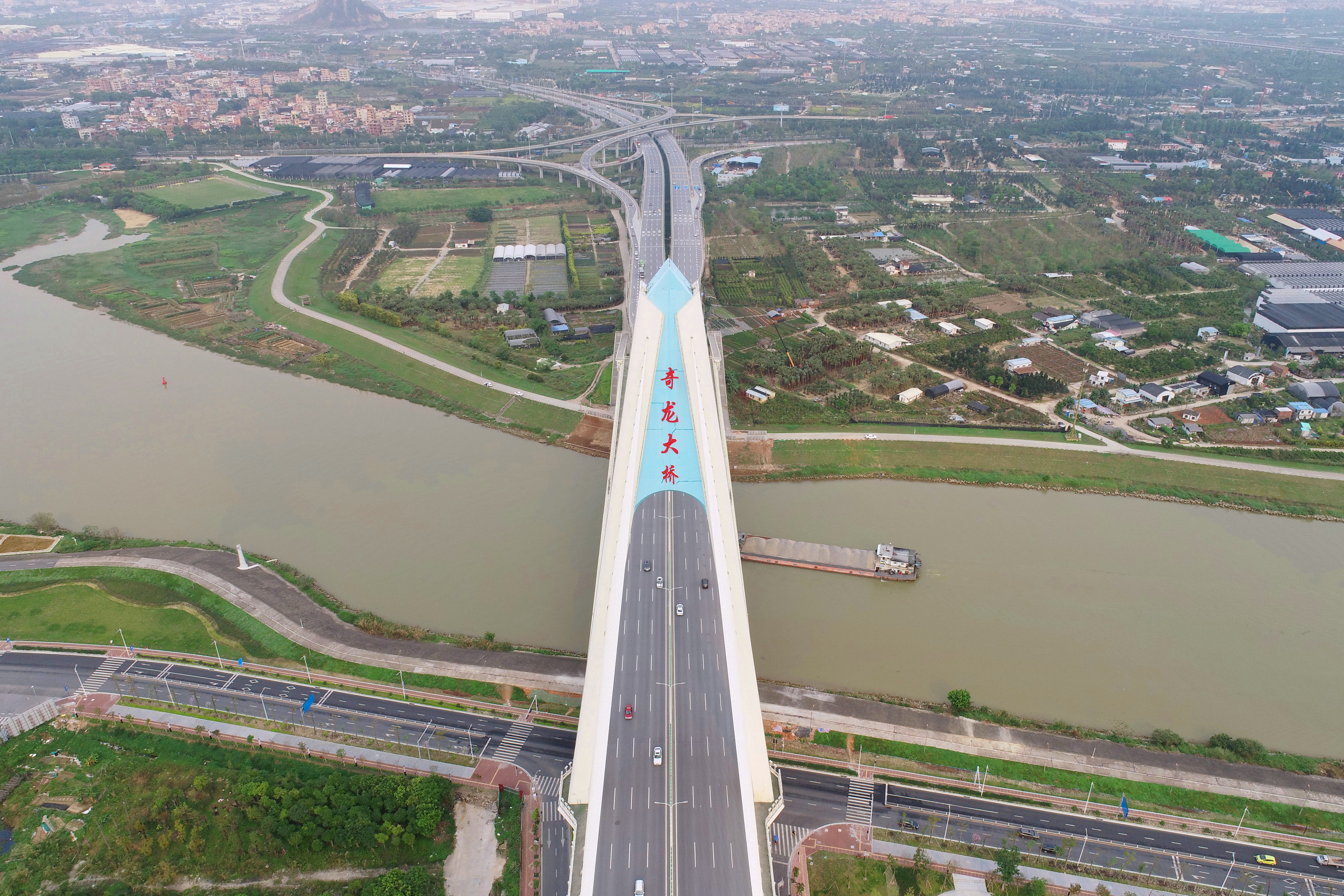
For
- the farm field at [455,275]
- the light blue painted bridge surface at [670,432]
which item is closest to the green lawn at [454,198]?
the farm field at [455,275]

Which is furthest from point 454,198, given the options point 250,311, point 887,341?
point 887,341

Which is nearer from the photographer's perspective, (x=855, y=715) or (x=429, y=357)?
(x=855, y=715)

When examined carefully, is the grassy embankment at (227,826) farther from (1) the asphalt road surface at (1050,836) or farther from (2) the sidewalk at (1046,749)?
(2) the sidewalk at (1046,749)

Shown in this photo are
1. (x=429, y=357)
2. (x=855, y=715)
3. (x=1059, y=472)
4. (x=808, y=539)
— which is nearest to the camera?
(x=855, y=715)

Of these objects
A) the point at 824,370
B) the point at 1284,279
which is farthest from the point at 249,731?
the point at 1284,279

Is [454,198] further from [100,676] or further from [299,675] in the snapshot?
[299,675]

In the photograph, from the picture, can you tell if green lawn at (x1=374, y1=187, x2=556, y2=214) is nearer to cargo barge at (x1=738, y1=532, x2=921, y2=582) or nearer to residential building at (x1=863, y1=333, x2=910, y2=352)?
residential building at (x1=863, y1=333, x2=910, y2=352)

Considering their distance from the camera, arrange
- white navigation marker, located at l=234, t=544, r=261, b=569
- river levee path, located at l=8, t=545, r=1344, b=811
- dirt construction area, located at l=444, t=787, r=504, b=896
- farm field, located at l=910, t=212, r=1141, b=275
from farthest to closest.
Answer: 1. farm field, located at l=910, t=212, r=1141, b=275
2. white navigation marker, located at l=234, t=544, r=261, b=569
3. river levee path, located at l=8, t=545, r=1344, b=811
4. dirt construction area, located at l=444, t=787, r=504, b=896

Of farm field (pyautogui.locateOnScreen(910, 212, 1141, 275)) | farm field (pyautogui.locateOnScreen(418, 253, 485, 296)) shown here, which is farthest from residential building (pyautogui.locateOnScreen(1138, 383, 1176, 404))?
farm field (pyautogui.locateOnScreen(418, 253, 485, 296))
